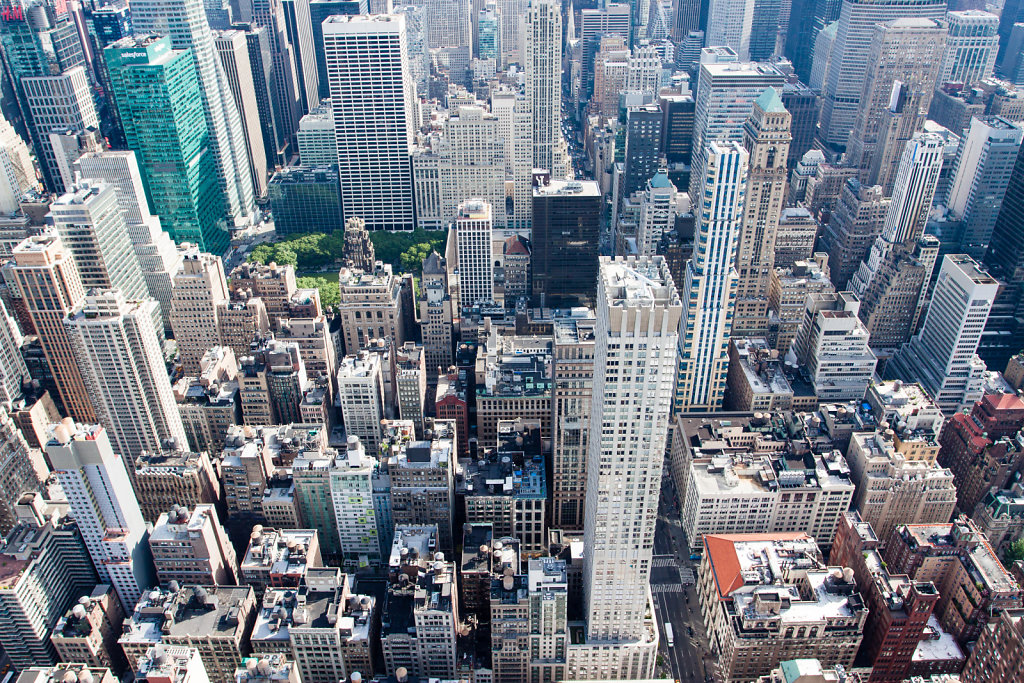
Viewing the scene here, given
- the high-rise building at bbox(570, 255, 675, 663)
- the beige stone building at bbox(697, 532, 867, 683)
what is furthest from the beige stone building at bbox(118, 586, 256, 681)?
the beige stone building at bbox(697, 532, 867, 683)

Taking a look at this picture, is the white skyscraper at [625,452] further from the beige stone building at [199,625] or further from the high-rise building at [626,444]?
the beige stone building at [199,625]

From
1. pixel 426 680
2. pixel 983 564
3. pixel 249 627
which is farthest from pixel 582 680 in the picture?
pixel 983 564

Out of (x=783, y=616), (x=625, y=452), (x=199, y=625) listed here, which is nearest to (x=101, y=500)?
(x=199, y=625)

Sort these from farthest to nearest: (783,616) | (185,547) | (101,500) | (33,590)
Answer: (185,547), (101,500), (33,590), (783,616)

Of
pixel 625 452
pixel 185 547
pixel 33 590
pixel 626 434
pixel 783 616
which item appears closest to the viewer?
pixel 626 434

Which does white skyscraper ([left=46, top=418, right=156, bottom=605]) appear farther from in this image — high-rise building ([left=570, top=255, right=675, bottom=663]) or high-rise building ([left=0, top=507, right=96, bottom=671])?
high-rise building ([left=570, top=255, right=675, bottom=663])

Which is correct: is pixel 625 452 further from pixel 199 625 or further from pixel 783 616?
pixel 199 625

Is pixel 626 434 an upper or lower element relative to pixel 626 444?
upper
